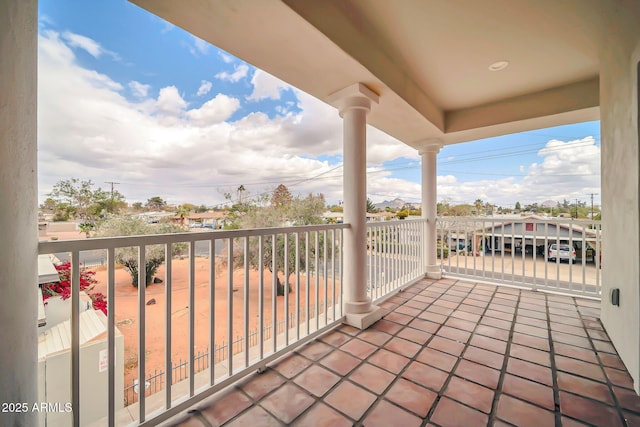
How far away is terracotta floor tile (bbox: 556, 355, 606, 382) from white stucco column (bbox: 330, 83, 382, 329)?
4.30 ft

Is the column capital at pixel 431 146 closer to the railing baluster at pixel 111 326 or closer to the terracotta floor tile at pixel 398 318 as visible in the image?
the terracotta floor tile at pixel 398 318

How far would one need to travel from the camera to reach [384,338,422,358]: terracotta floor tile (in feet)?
6.06

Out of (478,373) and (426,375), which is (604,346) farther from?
(426,375)

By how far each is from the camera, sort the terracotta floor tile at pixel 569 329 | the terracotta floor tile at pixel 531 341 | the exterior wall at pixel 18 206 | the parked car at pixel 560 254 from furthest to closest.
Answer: the parked car at pixel 560 254
the terracotta floor tile at pixel 569 329
the terracotta floor tile at pixel 531 341
the exterior wall at pixel 18 206

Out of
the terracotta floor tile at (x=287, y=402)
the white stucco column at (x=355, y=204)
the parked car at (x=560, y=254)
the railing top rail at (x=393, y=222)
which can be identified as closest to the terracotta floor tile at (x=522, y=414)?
the terracotta floor tile at (x=287, y=402)

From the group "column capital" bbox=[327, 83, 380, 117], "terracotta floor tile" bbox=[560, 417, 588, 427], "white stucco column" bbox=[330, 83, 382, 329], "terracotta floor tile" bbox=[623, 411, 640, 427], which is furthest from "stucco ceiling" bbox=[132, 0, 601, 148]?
"terracotta floor tile" bbox=[623, 411, 640, 427]

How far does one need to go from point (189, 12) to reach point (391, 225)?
8.89 ft

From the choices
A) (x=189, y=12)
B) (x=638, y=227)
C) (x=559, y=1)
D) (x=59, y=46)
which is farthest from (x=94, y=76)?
(x=638, y=227)

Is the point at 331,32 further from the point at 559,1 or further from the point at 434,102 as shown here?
the point at 434,102

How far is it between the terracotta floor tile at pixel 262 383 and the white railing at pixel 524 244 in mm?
3194

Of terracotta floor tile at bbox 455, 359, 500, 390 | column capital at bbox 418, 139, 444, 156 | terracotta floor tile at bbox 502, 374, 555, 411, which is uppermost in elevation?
column capital at bbox 418, 139, 444, 156

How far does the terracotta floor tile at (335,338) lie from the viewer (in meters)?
2.00

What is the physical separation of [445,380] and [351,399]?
62cm

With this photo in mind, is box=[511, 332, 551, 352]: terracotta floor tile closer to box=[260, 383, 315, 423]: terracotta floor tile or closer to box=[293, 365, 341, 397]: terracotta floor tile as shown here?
box=[293, 365, 341, 397]: terracotta floor tile
